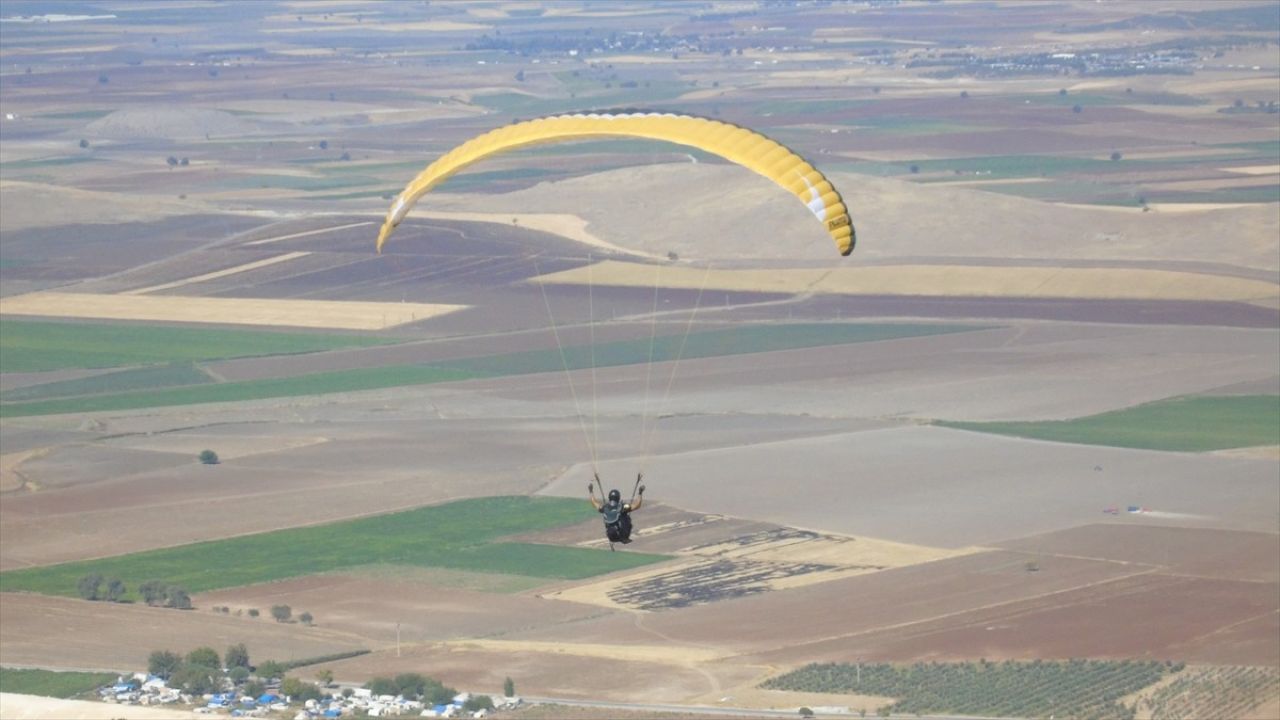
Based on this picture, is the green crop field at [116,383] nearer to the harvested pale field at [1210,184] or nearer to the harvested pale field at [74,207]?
the harvested pale field at [74,207]

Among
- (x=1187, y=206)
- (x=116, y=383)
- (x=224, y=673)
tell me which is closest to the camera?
(x=224, y=673)

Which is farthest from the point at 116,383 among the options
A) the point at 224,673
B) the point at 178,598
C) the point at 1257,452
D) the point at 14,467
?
the point at 224,673

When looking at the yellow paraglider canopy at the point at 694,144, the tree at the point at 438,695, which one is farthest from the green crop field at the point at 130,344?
the yellow paraglider canopy at the point at 694,144

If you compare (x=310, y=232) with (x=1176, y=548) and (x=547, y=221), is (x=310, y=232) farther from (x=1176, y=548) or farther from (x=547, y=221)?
(x=1176, y=548)

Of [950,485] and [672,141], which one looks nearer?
[672,141]

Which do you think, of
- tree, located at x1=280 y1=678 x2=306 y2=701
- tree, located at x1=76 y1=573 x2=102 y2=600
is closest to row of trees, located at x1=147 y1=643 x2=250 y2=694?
tree, located at x1=280 y1=678 x2=306 y2=701

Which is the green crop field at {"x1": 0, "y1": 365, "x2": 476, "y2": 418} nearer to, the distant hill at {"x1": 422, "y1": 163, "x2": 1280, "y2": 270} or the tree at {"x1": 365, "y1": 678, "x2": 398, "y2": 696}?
the distant hill at {"x1": 422, "y1": 163, "x2": 1280, "y2": 270}
